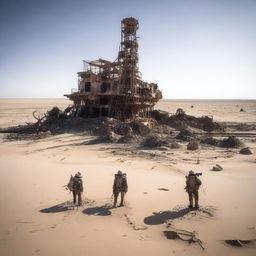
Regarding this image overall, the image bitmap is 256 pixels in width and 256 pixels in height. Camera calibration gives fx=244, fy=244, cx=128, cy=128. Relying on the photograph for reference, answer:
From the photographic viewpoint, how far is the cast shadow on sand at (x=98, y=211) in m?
8.23

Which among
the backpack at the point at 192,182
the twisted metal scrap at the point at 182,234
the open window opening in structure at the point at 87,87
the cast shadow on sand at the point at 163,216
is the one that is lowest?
the twisted metal scrap at the point at 182,234

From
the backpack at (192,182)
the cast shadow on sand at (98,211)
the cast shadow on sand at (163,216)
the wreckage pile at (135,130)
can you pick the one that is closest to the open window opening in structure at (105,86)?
the wreckage pile at (135,130)

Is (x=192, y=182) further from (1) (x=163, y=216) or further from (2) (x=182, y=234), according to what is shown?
(2) (x=182, y=234)

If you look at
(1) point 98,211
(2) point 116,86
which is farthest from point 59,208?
(2) point 116,86

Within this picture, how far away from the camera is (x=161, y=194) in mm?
10141

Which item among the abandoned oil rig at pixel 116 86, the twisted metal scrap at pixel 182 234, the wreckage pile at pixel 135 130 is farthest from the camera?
the abandoned oil rig at pixel 116 86

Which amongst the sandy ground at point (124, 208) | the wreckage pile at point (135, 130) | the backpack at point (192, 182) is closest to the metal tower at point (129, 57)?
the wreckage pile at point (135, 130)

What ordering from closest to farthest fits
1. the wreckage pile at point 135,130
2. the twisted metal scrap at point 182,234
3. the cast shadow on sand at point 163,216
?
the twisted metal scrap at point 182,234
the cast shadow on sand at point 163,216
the wreckage pile at point 135,130

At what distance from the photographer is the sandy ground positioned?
6.50 metres

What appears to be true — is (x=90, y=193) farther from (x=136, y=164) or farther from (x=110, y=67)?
(x=110, y=67)

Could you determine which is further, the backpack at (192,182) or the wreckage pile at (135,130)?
the wreckage pile at (135,130)

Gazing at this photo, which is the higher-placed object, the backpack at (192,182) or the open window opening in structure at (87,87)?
the open window opening in structure at (87,87)

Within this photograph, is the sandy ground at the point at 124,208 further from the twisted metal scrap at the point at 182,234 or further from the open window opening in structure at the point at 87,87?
the open window opening in structure at the point at 87,87

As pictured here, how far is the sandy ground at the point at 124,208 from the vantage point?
256 inches
